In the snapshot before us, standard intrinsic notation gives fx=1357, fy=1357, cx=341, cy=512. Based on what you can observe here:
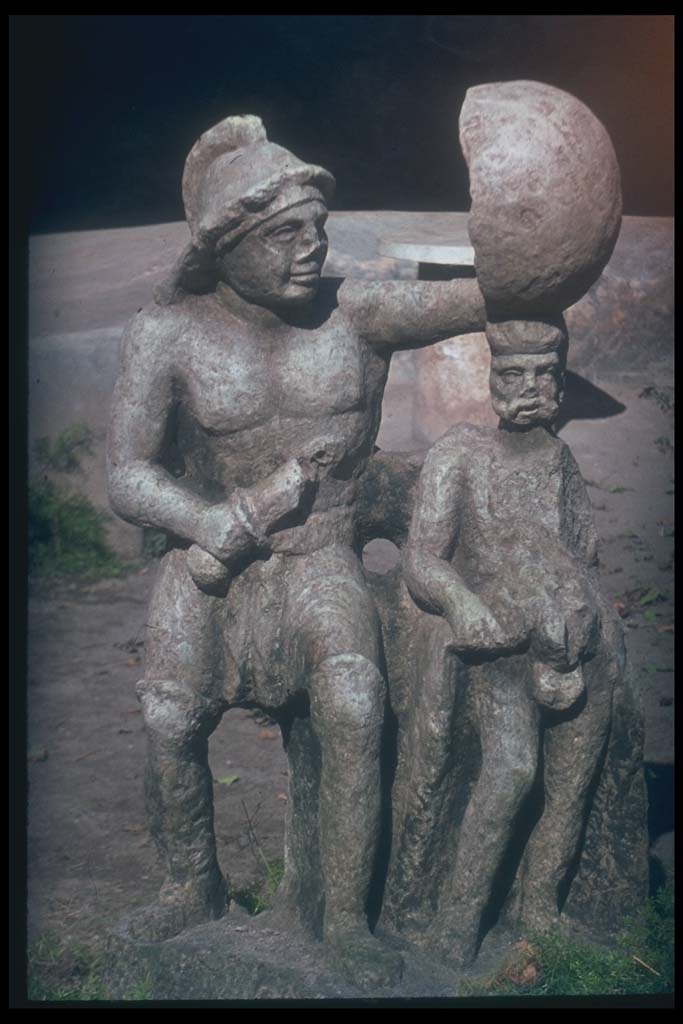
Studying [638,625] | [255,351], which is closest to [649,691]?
[638,625]

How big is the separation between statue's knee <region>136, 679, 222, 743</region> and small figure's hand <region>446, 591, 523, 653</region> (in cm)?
82

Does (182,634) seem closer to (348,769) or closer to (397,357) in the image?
(348,769)

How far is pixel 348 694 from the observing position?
389cm

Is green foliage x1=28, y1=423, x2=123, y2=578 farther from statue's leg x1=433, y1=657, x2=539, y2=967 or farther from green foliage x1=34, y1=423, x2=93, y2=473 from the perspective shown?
statue's leg x1=433, y1=657, x2=539, y2=967

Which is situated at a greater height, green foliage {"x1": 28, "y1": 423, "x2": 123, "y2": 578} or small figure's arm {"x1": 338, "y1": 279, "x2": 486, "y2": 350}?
small figure's arm {"x1": 338, "y1": 279, "x2": 486, "y2": 350}

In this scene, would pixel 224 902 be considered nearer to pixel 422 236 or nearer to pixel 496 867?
pixel 496 867

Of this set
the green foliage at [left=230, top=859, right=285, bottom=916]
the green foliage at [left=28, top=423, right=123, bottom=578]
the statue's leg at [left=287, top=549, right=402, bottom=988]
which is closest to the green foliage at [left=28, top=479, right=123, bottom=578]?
the green foliage at [left=28, top=423, right=123, bottom=578]

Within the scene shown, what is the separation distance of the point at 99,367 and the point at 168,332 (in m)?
4.36

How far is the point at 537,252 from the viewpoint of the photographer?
3.76 meters

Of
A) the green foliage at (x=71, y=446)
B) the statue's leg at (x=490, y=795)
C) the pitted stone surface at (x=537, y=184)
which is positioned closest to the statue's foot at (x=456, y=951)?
the statue's leg at (x=490, y=795)

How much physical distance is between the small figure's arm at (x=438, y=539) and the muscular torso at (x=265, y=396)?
27 cm

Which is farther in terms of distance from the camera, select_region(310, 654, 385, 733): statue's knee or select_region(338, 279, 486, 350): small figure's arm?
select_region(338, 279, 486, 350): small figure's arm

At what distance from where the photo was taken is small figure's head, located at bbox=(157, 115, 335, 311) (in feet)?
13.0

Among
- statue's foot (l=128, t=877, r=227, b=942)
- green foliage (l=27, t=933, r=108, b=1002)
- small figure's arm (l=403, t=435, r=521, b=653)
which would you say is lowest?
green foliage (l=27, t=933, r=108, b=1002)
